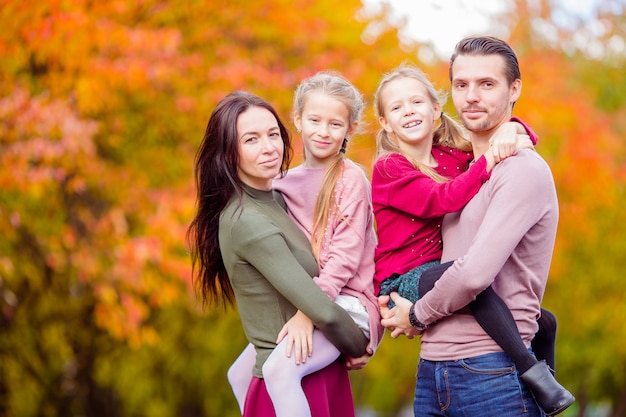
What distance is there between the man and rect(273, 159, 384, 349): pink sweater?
18 centimetres

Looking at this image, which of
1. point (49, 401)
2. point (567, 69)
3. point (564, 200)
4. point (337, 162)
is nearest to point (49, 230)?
point (49, 401)

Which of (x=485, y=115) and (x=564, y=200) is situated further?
(x=564, y=200)

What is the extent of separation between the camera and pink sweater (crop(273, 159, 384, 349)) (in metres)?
3.07

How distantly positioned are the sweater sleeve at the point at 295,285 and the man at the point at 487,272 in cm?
18

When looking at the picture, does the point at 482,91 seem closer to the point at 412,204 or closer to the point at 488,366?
the point at 412,204

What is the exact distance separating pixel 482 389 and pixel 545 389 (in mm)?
209

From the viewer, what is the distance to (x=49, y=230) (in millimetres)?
8164

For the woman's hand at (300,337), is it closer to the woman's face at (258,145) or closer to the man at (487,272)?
A: the man at (487,272)

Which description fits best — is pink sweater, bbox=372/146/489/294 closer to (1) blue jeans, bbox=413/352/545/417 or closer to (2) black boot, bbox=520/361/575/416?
(1) blue jeans, bbox=413/352/545/417

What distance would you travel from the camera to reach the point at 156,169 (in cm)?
852

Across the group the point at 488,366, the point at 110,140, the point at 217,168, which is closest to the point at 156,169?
the point at 110,140

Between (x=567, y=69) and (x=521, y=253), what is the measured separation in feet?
37.6

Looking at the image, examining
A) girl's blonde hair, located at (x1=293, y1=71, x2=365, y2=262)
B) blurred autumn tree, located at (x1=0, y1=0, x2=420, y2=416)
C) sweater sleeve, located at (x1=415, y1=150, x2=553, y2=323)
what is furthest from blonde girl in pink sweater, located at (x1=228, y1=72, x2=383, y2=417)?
blurred autumn tree, located at (x1=0, y1=0, x2=420, y2=416)

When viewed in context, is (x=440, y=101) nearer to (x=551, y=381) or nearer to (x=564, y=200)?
(x=551, y=381)
